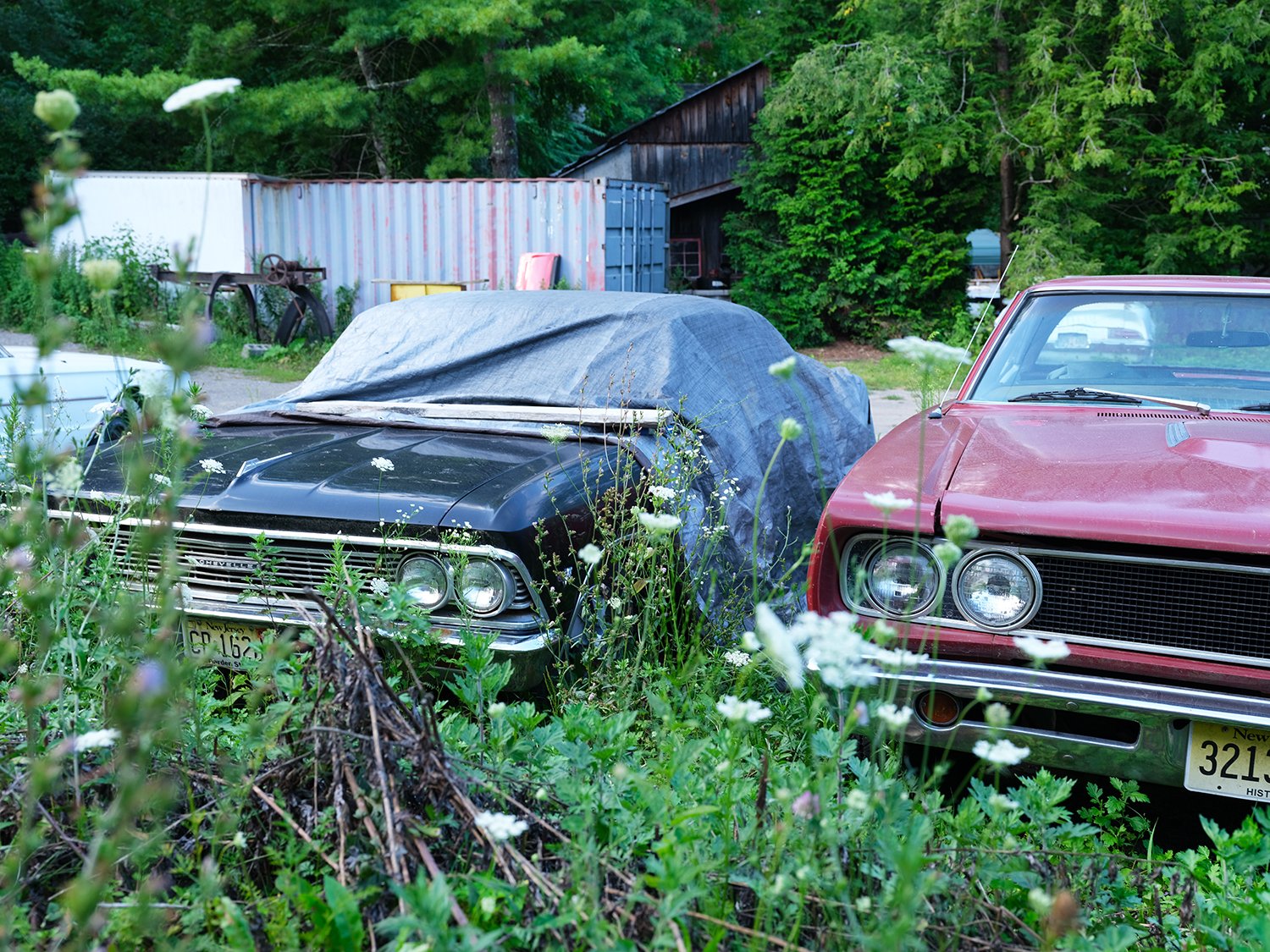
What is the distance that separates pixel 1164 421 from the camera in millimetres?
3484

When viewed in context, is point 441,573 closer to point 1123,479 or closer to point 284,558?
point 284,558

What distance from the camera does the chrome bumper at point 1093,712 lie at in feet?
8.70

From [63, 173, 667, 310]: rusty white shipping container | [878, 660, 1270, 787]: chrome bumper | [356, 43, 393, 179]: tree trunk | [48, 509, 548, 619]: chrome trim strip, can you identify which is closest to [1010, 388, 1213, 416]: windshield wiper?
[878, 660, 1270, 787]: chrome bumper

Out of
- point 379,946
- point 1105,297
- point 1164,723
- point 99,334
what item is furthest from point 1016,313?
point 99,334

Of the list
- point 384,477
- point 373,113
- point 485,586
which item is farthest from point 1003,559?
point 373,113

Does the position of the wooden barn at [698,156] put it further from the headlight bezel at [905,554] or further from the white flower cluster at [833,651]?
the white flower cluster at [833,651]

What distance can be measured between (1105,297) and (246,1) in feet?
58.1

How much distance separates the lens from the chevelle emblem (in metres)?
3.53

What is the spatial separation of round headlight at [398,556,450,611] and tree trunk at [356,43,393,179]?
1671 cm

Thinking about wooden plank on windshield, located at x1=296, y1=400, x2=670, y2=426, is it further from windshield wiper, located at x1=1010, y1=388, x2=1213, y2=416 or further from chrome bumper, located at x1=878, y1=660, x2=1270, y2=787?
chrome bumper, located at x1=878, y1=660, x2=1270, y2=787

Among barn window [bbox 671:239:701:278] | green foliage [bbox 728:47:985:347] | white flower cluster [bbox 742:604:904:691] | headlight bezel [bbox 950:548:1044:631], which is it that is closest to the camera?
white flower cluster [bbox 742:604:904:691]

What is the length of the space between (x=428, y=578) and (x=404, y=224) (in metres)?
13.7

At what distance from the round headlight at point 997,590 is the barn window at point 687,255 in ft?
68.0

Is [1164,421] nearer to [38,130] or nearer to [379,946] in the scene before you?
[379,946]
